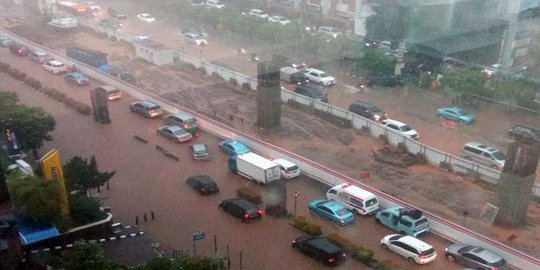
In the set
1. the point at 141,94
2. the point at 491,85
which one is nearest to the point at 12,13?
the point at 141,94

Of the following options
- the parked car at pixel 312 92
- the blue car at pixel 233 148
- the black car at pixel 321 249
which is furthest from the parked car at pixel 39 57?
the black car at pixel 321 249

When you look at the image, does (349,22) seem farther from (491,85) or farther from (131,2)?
(131,2)

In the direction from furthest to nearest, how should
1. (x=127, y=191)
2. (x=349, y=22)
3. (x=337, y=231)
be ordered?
(x=349, y=22) → (x=127, y=191) → (x=337, y=231)

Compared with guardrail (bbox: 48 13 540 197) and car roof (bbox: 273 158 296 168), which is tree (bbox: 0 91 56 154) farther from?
guardrail (bbox: 48 13 540 197)

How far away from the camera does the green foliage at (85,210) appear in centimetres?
433

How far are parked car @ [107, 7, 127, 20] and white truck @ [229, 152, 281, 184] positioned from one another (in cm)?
756

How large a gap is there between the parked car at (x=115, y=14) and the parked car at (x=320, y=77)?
5.30 meters

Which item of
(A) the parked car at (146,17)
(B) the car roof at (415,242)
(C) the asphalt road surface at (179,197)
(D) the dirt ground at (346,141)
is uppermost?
(A) the parked car at (146,17)

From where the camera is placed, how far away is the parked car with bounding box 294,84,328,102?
743 cm

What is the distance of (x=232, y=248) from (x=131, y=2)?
390 inches

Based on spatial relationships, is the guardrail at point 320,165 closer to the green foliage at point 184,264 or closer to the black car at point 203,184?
the black car at point 203,184

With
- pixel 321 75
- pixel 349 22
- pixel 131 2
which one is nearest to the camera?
pixel 321 75

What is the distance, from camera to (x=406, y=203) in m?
4.80

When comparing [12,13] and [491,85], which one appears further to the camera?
[12,13]
